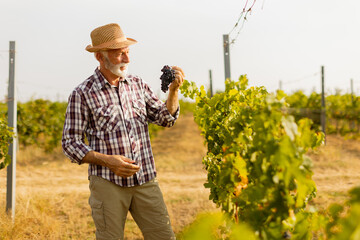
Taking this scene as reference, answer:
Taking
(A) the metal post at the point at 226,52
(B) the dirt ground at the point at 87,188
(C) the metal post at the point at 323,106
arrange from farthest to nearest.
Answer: (C) the metal post at the point at 323,106 < (B) the dirt ground at the point at 87,188 < (A) the metal post at the point at 226,52

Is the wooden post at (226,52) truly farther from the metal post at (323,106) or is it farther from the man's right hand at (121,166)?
the metal post at (323,106)

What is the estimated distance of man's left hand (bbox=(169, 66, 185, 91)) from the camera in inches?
109

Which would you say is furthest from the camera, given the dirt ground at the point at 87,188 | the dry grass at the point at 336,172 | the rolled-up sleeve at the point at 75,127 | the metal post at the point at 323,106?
the metal post at the point at 323,106

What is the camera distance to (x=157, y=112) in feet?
9.85

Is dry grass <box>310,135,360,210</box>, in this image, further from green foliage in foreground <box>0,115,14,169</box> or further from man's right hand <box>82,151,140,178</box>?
green foliage in foreground <box>0,115,14,169</box>

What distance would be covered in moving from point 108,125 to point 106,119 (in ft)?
0.14

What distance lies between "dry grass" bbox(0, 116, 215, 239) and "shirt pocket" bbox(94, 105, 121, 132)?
2.05 meters

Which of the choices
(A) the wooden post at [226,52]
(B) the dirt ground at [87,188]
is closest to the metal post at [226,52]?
(A) the wooden post at [226,52]

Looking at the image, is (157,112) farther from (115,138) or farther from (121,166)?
(121,166)

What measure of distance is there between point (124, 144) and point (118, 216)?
0.48 metres

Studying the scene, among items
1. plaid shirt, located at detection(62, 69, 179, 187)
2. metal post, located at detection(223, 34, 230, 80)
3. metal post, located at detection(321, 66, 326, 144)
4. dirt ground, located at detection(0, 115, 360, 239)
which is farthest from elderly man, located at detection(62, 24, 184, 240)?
metal post, located at detection(321, 66, 326, 144)

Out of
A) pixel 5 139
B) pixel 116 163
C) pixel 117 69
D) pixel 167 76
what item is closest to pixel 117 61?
pixel 117 69

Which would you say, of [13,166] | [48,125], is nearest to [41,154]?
[48,125]

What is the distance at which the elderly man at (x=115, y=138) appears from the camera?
271 cm
